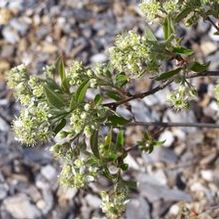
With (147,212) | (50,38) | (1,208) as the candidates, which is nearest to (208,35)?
(50,38)

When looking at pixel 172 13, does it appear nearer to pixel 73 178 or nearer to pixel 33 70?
pixel 73 178

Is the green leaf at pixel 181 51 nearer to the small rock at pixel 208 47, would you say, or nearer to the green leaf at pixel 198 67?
the green leaf at pixel 198 67

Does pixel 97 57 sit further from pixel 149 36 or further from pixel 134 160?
pixel 149 36

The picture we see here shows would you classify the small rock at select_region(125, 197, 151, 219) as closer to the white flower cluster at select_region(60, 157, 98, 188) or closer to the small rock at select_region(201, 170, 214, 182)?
the small rock at select_region(201, 170, 214, 182)

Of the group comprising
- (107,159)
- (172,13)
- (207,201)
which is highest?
(172,13)

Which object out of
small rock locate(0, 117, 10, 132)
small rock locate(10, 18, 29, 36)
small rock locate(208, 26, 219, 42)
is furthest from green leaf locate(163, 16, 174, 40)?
small rock locate(10, 18, 29, 36)

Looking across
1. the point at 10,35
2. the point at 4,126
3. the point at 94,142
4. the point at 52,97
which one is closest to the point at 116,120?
the point at 94,142
